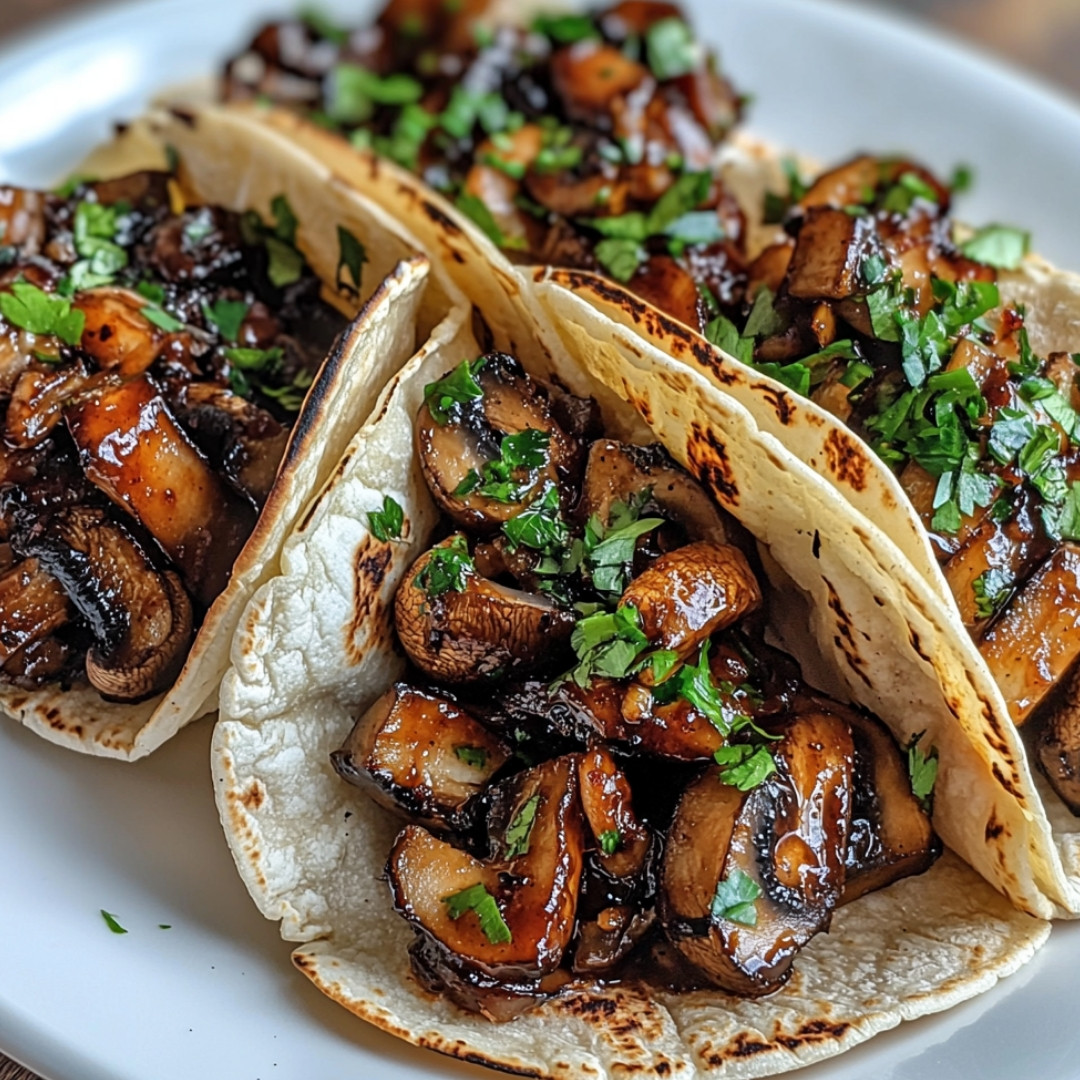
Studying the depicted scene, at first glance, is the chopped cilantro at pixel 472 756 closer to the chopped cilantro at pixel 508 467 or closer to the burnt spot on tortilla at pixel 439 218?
the chopped cilantro at pixel 508 467

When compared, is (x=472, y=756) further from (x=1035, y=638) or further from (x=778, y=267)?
(x=778, y=267)

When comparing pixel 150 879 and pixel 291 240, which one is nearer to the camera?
pixel 150 879

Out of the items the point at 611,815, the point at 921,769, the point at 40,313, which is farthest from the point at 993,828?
the point at 40,313

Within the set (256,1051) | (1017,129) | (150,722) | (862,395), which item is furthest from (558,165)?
(256,1051)

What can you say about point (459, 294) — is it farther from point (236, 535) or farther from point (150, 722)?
point (150, 722)

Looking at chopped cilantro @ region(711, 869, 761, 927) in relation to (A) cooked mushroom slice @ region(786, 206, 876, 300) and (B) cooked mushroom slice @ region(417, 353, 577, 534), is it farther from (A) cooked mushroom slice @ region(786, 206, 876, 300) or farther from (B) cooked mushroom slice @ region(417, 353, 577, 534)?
(A) cooked mushroom slice @ region(786, 206, 876, 300)

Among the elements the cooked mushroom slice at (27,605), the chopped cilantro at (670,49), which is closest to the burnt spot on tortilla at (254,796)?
the cooked mushroom slice at (27,605)

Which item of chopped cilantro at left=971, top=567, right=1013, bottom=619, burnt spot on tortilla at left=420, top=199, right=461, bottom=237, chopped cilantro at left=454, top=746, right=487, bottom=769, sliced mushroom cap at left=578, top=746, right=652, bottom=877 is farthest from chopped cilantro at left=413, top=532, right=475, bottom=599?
chopped cilantro at left=971, top=567, right=1013, bottom=619
